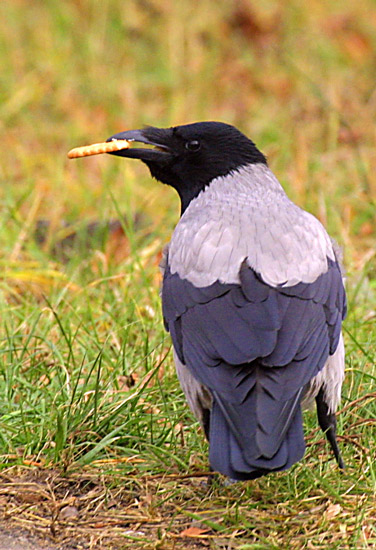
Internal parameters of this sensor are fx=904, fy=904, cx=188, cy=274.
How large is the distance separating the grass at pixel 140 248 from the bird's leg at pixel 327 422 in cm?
7

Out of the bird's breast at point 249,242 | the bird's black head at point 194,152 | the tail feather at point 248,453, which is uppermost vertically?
the bird's black head at point 194,152

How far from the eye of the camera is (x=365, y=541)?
2961 millimetres

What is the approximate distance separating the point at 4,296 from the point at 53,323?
66 centimetres

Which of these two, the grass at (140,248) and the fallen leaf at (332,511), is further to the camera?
the grass at (140,248)

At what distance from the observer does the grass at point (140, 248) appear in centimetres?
329

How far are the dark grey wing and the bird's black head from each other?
3.08 ft

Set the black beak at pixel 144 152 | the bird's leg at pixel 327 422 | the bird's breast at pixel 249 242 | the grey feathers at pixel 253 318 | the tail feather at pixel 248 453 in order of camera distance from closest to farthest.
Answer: the tail feather at pixel 248 453 → the grey feathers at pixel 253 318 → the bird's breast at pixel 249 242 → the bird's leg at pixel 327 422 → the black beak at pixel 144 152

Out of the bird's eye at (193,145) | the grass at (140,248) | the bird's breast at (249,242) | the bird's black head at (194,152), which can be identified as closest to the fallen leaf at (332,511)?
the grass at (140,248)

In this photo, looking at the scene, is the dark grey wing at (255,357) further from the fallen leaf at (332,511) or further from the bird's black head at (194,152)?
the bird's black head at (194,152)

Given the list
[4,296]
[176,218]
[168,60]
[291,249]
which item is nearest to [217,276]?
[291,249]

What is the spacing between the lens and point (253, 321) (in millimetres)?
3209

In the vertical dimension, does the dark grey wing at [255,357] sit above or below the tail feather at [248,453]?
above

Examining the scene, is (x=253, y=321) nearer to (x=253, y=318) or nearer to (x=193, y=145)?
(x=253, y=318)

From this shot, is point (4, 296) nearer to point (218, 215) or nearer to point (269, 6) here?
point (218, 215)
